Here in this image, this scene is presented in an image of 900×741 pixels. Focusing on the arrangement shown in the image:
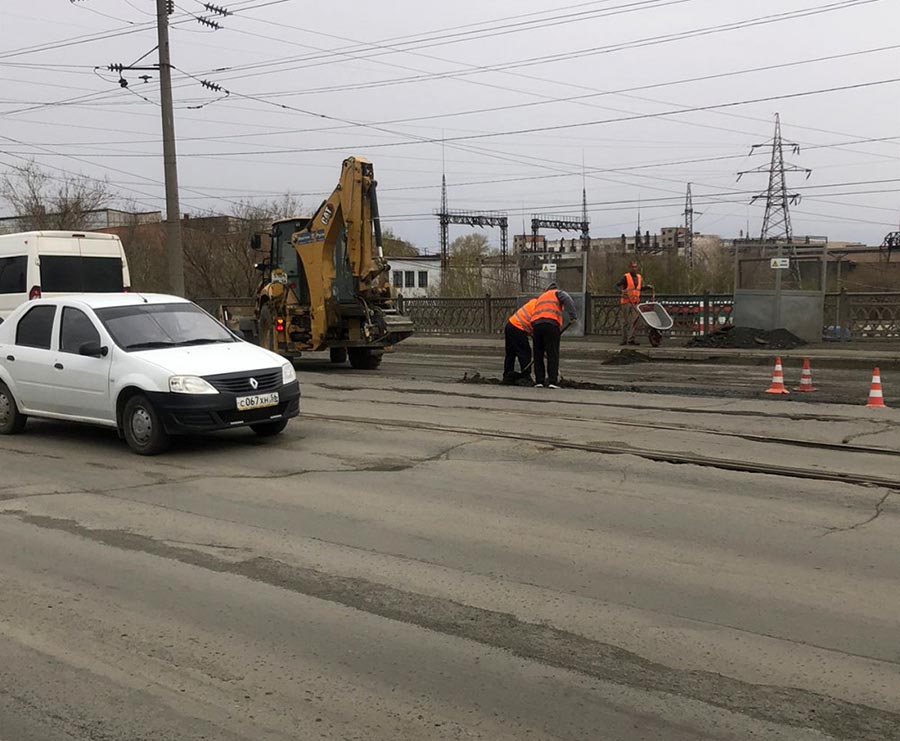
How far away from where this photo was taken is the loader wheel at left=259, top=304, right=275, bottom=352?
57.8 feet

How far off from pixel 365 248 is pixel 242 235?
3072 cm

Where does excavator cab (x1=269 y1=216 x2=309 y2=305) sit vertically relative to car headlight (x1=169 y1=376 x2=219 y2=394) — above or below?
above

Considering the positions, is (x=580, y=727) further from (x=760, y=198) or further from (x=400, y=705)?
(x=760, y=198)

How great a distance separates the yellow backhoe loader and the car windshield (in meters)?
6.36

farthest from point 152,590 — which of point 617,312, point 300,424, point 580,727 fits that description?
point 617,312

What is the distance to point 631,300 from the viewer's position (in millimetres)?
20781

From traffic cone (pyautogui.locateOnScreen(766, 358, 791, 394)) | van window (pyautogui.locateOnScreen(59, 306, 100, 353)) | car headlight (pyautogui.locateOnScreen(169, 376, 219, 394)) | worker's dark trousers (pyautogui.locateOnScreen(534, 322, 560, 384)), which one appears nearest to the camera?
car headlight (pyautogui.locateOnScreen(169, 376, 219, 394))

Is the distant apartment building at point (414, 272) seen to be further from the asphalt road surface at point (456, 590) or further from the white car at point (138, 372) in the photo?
the asphalt road surface at point (456, 590)

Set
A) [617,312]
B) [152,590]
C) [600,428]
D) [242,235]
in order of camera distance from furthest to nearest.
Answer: [242,235]
[617,312]
[600,428]
[152,590]

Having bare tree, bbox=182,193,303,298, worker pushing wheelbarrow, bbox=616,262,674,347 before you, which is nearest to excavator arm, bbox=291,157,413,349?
worker pushing wheelbarrow, bbox=616,262,674,347

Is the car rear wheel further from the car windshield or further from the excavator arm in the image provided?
the excavator arm

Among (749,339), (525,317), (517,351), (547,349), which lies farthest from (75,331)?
(749,339)

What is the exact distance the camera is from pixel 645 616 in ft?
14.8

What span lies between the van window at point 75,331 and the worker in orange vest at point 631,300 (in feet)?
45.6
